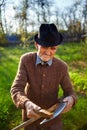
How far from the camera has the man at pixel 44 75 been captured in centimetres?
267

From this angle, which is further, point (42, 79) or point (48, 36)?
point (42, 79)

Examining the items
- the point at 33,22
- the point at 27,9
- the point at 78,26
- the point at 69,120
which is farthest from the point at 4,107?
the point at 78,26

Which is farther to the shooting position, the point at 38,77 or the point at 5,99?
the point at 5,99

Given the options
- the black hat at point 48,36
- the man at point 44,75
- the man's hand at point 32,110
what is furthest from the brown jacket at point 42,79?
the man's hand at point 32,110

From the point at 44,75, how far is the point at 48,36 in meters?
0.38

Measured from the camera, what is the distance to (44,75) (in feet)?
9.40

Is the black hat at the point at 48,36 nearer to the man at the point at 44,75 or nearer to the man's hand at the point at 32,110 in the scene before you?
the man at the point at 44,75

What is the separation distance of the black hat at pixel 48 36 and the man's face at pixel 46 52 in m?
0.04

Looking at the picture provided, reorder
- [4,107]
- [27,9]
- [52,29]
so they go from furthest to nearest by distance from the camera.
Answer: [27,9], [4,107], [52,29]

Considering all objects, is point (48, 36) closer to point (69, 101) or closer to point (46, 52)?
point (46, 52)

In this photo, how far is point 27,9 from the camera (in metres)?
19.2

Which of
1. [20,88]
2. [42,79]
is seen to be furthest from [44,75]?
[20,88]

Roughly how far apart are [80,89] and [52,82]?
4512mm

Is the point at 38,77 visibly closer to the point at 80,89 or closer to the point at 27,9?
the point at 80,89
